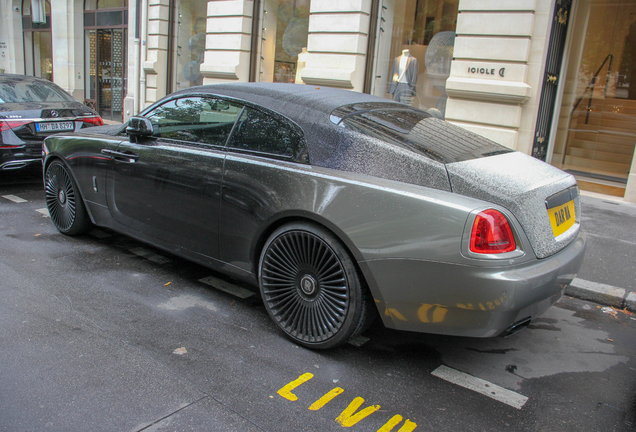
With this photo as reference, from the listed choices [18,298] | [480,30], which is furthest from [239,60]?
[18,298]

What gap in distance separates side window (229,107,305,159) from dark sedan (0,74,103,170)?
4575 mm

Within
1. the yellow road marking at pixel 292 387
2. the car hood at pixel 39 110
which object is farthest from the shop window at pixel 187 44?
the yellow road marking at pixel 292 387

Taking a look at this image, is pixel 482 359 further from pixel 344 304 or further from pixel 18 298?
pixel 18 298

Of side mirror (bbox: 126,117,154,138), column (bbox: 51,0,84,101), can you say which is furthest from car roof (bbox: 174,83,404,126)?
column (bbox: 51,0,84,101)

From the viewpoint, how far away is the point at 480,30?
8633 millimetres

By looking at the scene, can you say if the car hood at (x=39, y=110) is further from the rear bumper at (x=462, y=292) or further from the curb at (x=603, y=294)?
the curb at (x=603, y=294)

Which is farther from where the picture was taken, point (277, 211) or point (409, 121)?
point (409, 121)

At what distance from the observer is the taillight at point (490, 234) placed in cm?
251

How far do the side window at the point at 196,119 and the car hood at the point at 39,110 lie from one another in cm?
357

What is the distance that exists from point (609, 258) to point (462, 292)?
11.5ft

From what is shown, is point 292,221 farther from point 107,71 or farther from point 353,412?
point 107,71

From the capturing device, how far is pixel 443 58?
10.1m

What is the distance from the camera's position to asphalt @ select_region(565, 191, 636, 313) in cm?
432

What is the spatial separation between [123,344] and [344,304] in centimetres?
134
